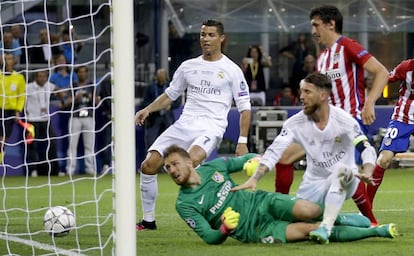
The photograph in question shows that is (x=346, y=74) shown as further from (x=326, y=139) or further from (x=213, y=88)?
(x=213, y=88)

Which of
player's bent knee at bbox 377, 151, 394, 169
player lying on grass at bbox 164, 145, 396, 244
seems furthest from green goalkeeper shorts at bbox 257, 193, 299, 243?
player's bent knee at bbox 377, 151, 394, 169

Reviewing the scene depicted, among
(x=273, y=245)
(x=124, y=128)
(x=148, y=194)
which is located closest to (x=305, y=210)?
(x=273, y=245)

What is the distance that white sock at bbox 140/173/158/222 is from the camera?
10352 millimetres

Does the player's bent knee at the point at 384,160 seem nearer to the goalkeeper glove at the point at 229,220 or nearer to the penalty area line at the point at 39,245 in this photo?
the goalkeeper glove at the point at 229,220

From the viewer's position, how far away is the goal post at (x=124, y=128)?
23.5 feet

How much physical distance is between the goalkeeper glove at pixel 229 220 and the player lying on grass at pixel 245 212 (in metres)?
0.13

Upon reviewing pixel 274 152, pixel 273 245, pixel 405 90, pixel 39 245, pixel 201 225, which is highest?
pixel 405 90

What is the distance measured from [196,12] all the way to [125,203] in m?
13.9

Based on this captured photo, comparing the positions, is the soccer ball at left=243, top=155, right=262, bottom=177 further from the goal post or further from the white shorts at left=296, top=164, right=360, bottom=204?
the goal post

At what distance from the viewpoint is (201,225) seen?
27.8 feet

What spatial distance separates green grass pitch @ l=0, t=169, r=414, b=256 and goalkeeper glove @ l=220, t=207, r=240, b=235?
0.16m

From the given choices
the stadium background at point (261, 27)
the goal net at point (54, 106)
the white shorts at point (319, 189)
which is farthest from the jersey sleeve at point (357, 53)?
the stadium background at point (261, 27)

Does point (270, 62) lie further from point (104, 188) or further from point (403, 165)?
point (104, 188)

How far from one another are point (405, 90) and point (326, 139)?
2742 mm
